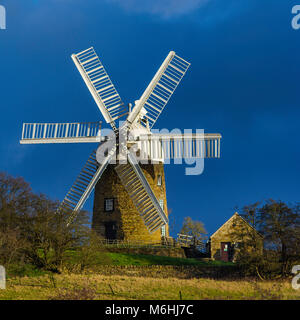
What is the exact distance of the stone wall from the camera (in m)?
27.5

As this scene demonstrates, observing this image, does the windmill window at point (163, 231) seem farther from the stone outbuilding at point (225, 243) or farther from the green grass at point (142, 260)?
the stone outbuilding at point (225, 243)

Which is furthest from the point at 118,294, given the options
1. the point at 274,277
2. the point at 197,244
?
the point at 197,244

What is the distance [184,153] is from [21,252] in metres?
11.1

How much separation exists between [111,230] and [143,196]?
370 centimetres

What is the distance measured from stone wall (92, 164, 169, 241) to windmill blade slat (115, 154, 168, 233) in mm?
990

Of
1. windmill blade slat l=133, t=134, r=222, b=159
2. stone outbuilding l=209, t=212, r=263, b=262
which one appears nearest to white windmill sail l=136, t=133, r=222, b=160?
windmill blade slat l=133, t=134, r=222, b=159

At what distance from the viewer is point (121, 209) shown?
2795 centimetres

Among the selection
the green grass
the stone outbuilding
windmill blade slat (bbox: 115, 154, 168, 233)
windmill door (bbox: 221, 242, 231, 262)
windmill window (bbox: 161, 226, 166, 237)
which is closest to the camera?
the green grass

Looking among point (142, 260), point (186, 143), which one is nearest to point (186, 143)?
point (186, 143)

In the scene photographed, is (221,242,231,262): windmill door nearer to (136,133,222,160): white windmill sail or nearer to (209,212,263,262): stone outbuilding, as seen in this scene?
(209,212,263,262): stone outbuilding

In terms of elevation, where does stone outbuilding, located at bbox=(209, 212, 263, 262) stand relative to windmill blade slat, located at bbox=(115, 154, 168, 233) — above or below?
below

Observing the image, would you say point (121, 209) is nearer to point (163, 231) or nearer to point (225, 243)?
point (163, 231)

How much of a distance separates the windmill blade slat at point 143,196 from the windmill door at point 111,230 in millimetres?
2582

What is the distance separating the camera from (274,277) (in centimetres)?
2141
